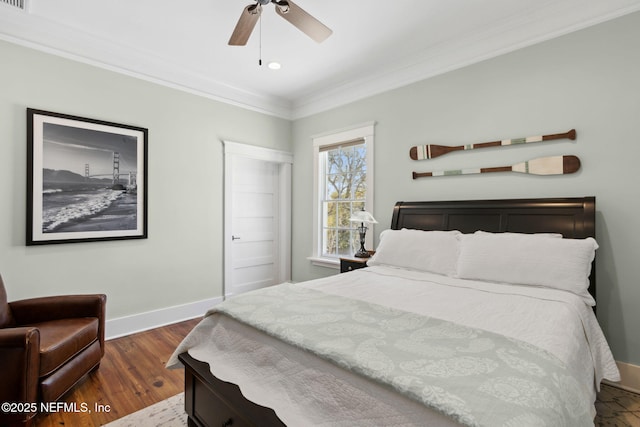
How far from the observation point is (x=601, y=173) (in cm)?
232

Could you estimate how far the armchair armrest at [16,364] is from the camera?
1655mm

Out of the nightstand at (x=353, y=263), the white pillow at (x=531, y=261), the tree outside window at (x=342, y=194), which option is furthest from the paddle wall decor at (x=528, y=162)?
the nightstand at (x=353, y=263)

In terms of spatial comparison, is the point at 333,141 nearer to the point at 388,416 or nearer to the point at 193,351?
the point at 193,351

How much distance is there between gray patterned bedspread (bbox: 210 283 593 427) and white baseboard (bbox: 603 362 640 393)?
69.6 inches

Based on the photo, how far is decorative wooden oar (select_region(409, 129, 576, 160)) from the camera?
8.11ft

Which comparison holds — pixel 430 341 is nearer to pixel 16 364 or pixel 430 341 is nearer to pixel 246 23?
pixel 16 364

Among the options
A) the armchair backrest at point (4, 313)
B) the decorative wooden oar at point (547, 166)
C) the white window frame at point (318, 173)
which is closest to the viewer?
the armchair backrest at point (4, 313)

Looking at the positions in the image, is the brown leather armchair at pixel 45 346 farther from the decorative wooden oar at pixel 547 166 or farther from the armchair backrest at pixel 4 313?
the decorative wooden oar at pixel 547 166

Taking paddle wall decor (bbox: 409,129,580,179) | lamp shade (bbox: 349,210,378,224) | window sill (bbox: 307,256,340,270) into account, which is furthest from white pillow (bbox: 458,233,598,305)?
window sill (bbox: 307,256,340,270)

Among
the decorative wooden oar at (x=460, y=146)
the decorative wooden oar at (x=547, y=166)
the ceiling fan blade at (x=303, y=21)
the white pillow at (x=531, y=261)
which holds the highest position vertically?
the ceiling fan blade at (x=303, y=21)

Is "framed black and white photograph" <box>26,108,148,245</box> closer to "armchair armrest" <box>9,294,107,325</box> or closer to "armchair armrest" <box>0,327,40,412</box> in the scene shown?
"armchair armrest" <box>9,294,107,325</box>

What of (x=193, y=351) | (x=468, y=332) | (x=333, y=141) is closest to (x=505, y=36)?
(x=333, y=141)

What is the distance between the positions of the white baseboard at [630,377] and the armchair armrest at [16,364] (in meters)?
3.75

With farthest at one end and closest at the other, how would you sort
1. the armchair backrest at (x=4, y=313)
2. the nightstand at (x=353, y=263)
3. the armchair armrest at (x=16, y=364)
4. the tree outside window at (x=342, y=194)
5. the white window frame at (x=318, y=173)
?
the tree outside window at (x=342, y=194), the white window frame at (x=318, y=173), the nightstand at (x=353, y=263), the armchair backrest at (x=4, y=313), the armchair armrest at (x=16, y=364)
